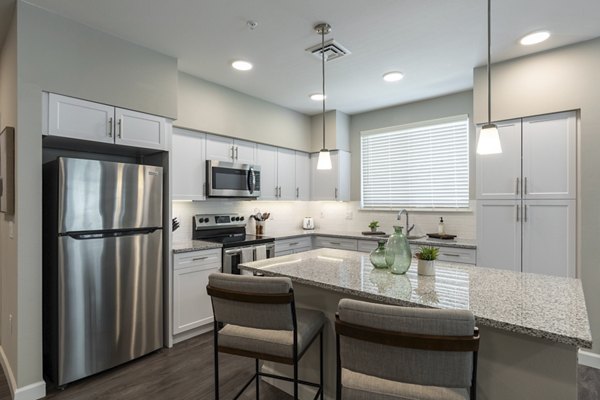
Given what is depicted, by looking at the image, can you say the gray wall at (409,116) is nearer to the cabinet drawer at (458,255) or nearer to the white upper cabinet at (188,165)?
the cabinet drawer at (458,255)

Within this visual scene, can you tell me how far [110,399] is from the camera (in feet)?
7.13

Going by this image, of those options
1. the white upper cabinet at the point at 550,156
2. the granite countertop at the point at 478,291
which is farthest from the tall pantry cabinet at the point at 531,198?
the granite countertop at the point at 478,291

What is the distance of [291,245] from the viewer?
4.26 m

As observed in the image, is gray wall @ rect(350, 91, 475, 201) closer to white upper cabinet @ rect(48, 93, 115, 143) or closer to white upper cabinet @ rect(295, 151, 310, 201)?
white upper cabinet @ rect(295, 151, 310, 201)

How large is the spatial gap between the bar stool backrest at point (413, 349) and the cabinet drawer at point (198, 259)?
2232 millimetres

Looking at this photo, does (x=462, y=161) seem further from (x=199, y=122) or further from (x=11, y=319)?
(x=11, y=319)

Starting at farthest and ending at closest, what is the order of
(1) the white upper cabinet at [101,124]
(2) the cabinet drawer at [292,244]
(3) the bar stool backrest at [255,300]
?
(2) the cabinet drawer at [292,244] → (1) the white upper cabinet at [101,124] → (3) the bar stool backrest at [255,300]

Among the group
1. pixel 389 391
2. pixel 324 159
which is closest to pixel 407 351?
pixel 389 391

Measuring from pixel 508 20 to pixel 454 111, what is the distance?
165cm

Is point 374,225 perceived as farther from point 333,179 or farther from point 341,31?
point 341,31

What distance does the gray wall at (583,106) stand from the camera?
8.59 ft

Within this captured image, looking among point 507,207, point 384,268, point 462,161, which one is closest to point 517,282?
point 384,268

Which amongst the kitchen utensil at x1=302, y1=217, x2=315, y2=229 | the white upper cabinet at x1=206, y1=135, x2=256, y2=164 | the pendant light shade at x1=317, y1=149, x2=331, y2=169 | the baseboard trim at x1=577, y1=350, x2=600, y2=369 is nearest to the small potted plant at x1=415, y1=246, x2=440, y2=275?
the pendant light shade at x1=317, y1=149, x2=331, y2=169

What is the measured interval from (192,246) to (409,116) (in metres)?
3.18
